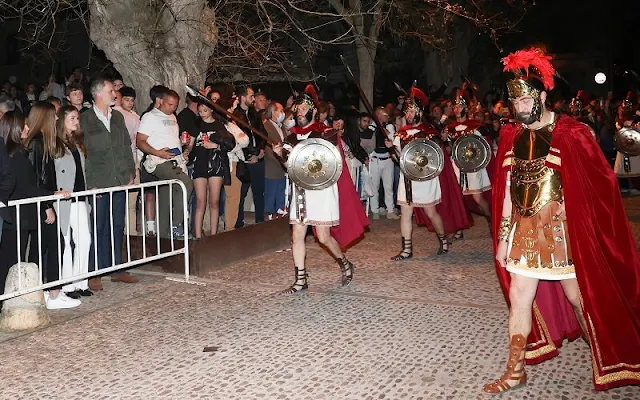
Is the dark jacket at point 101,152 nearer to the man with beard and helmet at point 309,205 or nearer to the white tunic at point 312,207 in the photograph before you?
A: the man with beard and helmet at point 309,205

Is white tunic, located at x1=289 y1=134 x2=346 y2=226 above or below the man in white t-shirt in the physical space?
below

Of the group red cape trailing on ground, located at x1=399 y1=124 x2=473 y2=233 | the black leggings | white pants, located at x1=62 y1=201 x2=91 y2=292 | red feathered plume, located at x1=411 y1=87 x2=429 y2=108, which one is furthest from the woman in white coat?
red cape trailing on ground, located at x1=399 y1=124 x2=473 y2=233

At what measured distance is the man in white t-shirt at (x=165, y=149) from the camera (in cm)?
851

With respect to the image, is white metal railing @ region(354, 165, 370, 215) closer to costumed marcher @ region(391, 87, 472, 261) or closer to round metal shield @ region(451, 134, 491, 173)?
round metal shield @ region(451, 134, 491, 173)

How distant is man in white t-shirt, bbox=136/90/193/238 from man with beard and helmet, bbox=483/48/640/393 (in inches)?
183

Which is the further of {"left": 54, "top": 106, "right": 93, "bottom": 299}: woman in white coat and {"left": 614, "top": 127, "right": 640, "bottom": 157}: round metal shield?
{"left": 614, "top": 127, "right": 640, "bottom": 157}: round metal shield

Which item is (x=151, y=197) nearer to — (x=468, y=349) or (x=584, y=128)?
(x=468, y=349)

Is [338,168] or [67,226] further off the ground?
[338,168]

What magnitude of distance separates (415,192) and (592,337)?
4.73m

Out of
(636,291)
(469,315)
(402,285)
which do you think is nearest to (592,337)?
(636,291)

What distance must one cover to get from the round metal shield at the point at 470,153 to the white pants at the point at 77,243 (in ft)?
16.1

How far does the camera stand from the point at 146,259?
7.75m

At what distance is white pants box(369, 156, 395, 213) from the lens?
13.1m

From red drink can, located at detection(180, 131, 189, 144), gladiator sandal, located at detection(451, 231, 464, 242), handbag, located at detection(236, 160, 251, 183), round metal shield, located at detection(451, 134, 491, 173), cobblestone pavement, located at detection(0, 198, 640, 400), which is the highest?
red drink can, located at detection(180, 131, 189, 144)
